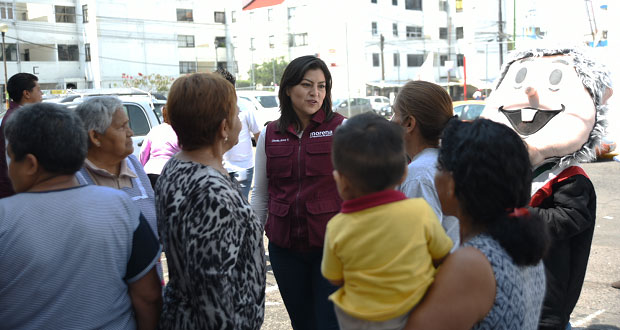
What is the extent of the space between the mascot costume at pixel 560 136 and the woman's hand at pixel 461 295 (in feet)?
3.28

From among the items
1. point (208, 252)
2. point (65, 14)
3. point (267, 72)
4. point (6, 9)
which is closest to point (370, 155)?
point (208, 252)

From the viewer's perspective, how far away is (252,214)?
2145mm

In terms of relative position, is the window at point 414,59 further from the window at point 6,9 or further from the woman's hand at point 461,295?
the woman's hand at point 461,295

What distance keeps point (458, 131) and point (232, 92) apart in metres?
0.93

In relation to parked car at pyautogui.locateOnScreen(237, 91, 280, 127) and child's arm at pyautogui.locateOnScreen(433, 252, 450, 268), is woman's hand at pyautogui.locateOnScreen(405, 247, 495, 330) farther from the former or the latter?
parked car at pyautogui.locateOnScreen(237, 91, 280, 127)

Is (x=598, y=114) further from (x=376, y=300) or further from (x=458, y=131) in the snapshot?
(x=376, y=300)

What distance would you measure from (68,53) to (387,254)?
4783 centimetres

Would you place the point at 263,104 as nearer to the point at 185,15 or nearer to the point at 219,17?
the point at 185,15

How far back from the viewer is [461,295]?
1.59 m

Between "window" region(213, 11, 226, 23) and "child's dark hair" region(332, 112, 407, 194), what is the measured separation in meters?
53.8

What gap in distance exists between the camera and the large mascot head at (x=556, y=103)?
310 centimetres

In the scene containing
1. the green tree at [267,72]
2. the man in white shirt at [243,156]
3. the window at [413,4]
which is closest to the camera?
the man in white shirt at [243,156]

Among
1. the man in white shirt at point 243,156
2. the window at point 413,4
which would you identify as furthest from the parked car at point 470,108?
the window at point 413,4

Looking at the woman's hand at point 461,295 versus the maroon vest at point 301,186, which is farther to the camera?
the maroon vest at point 301,186
